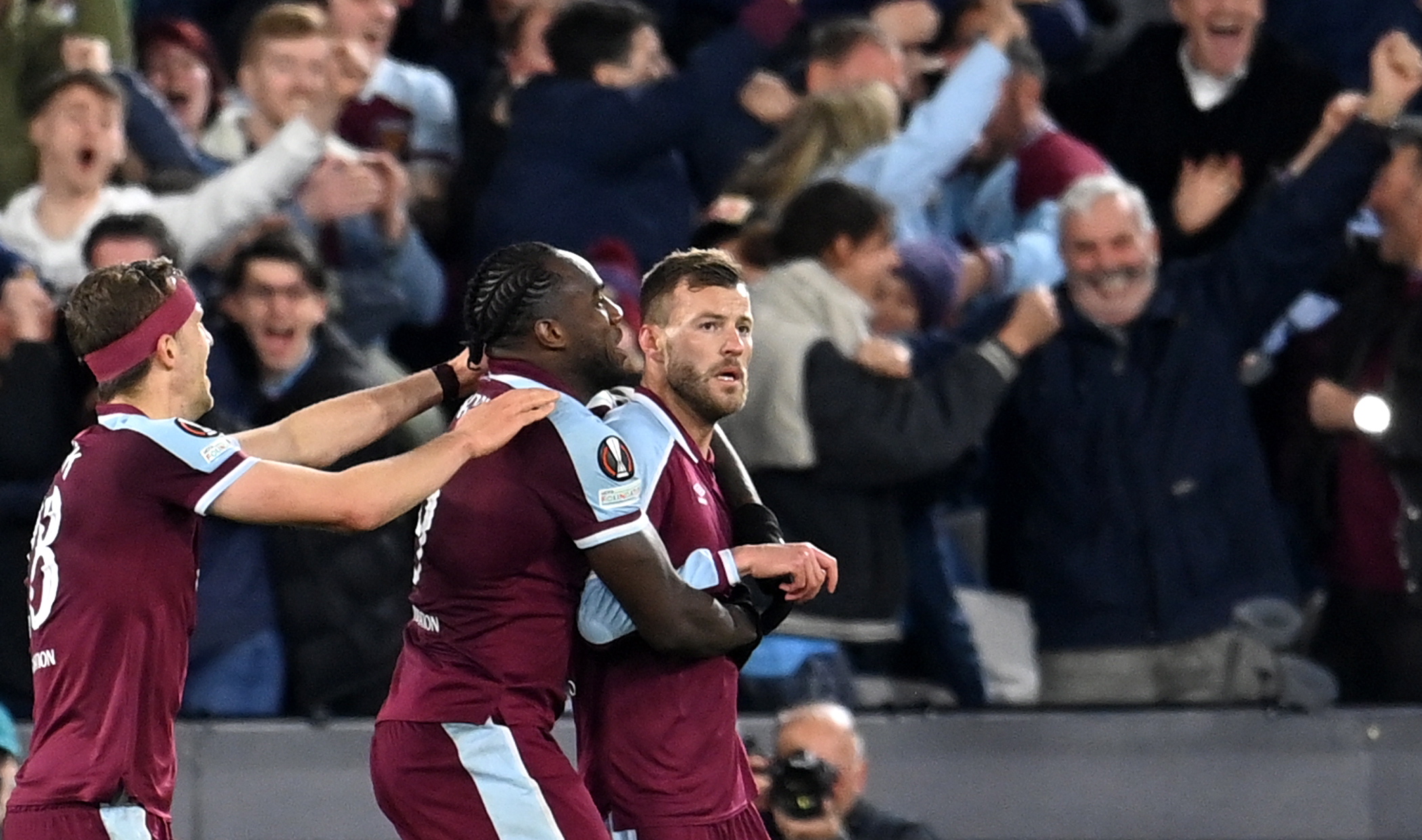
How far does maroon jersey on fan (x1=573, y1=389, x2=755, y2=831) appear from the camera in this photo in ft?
17.6

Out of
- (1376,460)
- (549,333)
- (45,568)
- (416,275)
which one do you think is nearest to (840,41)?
(416,275)

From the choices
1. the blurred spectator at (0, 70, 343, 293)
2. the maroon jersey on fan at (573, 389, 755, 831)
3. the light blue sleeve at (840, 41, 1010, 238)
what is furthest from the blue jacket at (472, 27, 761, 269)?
the maroon jersey on fan at (573, 389, 755, 831)

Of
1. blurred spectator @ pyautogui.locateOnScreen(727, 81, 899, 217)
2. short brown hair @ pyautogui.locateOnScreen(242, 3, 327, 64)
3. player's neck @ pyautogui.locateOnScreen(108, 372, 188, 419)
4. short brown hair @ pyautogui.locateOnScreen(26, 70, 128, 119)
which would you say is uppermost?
short brown hair @ pyautogui.locateOnScreen(242, 3, 327, 64)

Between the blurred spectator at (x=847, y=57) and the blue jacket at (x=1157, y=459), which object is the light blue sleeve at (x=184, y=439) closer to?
the blue jacket at (x=1157, y=459)

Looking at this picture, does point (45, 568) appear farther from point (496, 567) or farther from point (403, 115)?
point (403, 115)

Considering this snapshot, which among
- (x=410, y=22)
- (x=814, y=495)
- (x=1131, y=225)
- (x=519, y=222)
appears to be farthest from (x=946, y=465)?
(x=410, y=22)

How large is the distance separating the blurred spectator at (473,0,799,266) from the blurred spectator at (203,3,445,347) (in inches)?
10.7

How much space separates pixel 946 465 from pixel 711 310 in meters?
2.41

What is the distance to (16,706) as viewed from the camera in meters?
7.50

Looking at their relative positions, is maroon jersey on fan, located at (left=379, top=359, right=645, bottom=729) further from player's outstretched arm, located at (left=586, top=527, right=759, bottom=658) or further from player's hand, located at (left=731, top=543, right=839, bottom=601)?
player's hand, located at (left=731, top=543, right=839, bottom=601)

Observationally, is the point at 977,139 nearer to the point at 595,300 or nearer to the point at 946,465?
the point at 946,465

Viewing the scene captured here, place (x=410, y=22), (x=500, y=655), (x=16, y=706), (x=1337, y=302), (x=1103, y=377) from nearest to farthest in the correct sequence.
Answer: (x=500, y=655) < (x=16, y=706) < (x=1103, y=377) < (x=1337, y=302) < (x=410, y=22)

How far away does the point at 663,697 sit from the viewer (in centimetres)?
540

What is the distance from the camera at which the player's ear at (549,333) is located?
526cm
